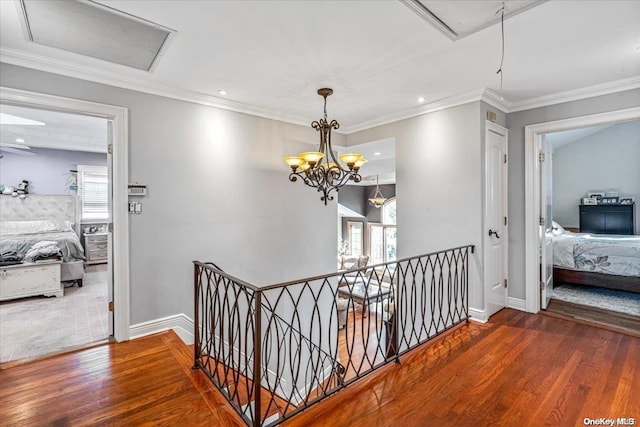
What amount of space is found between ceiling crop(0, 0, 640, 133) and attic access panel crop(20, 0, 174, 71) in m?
0.07

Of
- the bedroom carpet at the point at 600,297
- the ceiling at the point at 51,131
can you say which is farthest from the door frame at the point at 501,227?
the ceiling at the point at 51,131

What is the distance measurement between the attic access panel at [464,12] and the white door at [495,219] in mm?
1612

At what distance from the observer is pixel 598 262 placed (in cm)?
454

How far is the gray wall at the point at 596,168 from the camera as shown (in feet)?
21.0

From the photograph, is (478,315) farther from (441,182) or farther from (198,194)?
(198,194)

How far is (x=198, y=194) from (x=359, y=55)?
2.14m

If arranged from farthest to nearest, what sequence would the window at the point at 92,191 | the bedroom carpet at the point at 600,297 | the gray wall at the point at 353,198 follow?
1. the gray wall at the point at 353,198
2. the window at the point at 92,191
3. the bedroom carpet at the point at 600,297

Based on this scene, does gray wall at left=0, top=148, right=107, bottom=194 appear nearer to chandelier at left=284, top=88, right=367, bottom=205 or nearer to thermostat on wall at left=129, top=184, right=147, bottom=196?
thermostat on wall at left=129, top=184, right=147, bottom=196

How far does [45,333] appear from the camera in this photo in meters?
3.24

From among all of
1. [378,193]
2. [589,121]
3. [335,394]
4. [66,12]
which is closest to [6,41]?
[66,12]

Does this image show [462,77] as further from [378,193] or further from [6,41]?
[378,193]

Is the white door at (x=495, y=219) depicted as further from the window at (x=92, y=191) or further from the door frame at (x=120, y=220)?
the window at (x=92, y=191)

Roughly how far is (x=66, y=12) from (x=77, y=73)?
2.87 ft

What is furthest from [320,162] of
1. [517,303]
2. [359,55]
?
[517,303]
